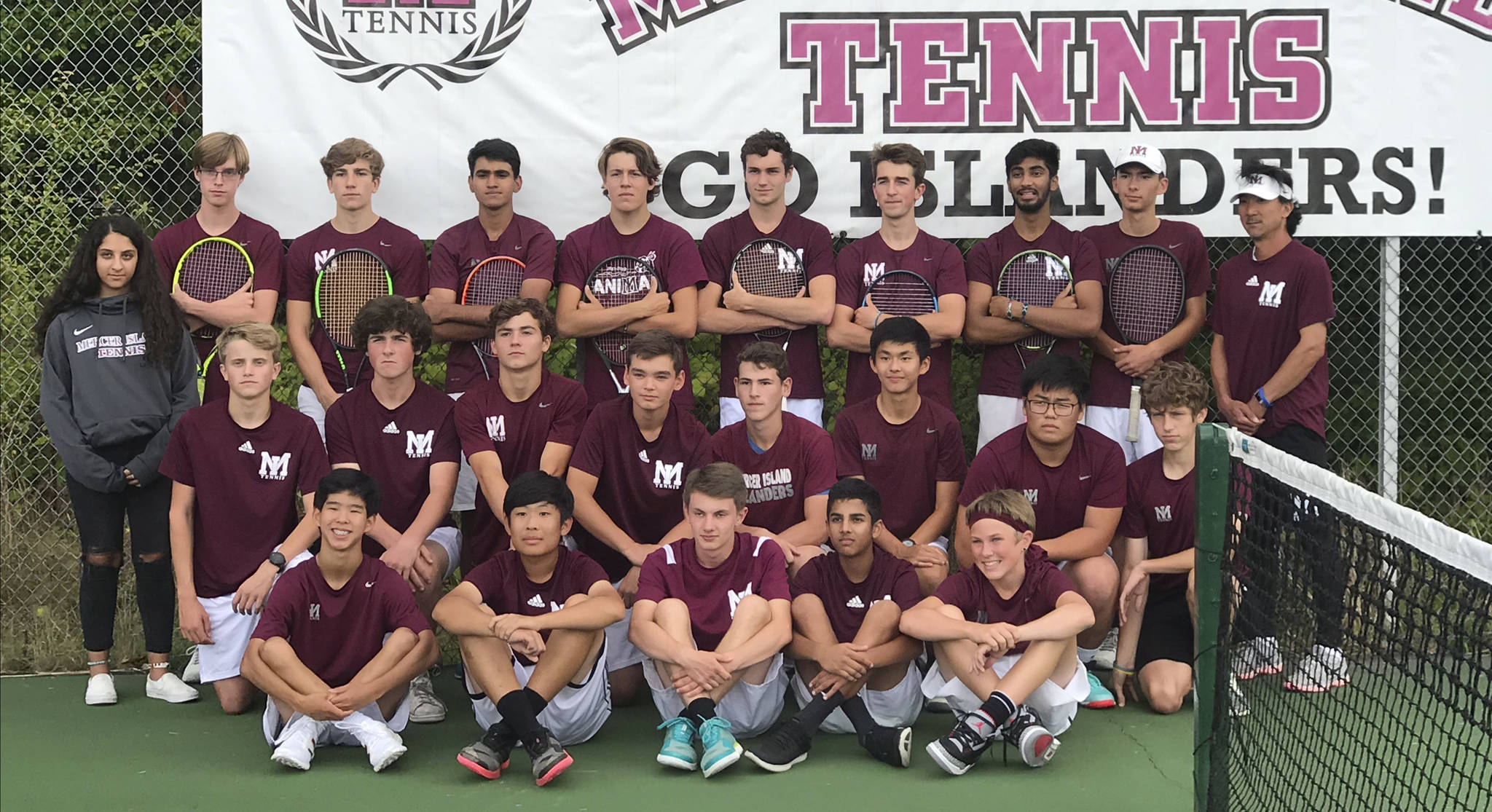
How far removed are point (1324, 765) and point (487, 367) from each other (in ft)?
12.0

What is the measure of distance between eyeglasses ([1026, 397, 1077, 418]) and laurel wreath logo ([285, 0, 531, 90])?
2.95 meters

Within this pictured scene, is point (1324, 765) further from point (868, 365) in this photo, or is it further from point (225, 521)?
point (225, 521)

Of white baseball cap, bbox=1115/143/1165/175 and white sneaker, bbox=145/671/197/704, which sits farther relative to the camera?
white baseball cap, bbox=1115/143/1165/175

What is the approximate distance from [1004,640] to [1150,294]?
2.12 m

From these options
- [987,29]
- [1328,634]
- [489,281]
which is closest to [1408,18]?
[987,29]

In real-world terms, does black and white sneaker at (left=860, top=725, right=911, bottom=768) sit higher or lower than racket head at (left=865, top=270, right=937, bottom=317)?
lower

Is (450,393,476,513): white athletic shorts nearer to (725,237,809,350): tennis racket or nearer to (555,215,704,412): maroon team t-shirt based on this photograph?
(555,215,704,412): maroon team t-shirt

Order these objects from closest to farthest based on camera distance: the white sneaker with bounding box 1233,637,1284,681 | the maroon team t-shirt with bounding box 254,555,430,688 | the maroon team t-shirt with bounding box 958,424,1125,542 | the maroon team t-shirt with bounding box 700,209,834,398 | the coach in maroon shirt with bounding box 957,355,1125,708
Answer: the white sneaker with bounding box 1233,637,1284,681 < the maroon team t-shirt with bounding box 254,555,430,688 < the coach in maroon shirt with bounding box 957,355,1125,708 < the maroon team t-shirt with bounding box 958,424,1125,542 < the maroon team t-shirt with bounding box 700,209,834,398

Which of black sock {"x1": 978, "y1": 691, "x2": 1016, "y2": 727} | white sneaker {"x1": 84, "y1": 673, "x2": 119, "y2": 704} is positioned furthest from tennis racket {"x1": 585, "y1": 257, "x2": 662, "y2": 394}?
white sneaker {"x1": 84, "y1": 673, "x2": 119, "y2": 704}

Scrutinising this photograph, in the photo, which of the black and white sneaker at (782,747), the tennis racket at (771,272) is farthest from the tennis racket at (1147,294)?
the black and white sneaker at (782,747)

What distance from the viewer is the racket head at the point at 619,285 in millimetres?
6148

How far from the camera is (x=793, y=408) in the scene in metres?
6.28

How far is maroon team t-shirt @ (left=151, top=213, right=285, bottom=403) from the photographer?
6.21 m

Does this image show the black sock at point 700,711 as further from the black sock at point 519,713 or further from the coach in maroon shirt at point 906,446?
the coach in maroon shirt at point 906,446
